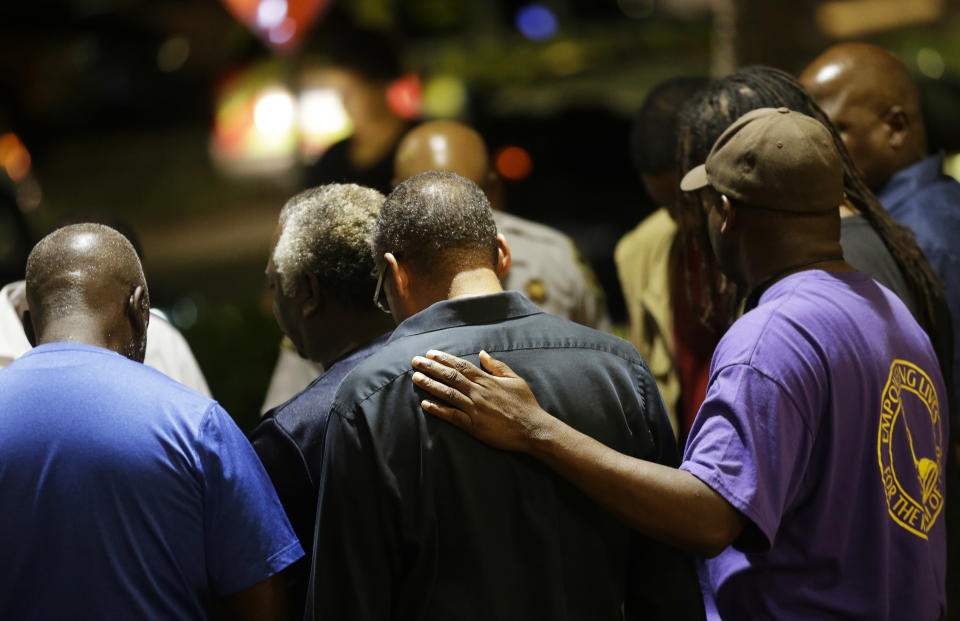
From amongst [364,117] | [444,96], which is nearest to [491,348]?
[364,117]

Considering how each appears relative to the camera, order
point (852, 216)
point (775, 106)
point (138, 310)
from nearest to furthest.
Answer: point (138, 310) → point (852, 216) → point (775, 106)

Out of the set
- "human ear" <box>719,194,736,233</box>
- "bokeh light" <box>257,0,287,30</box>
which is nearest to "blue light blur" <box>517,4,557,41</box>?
"bokeh light" <box>257,0,287,30</box>

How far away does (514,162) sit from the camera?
12.8 meters

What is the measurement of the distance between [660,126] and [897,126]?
1.00 m

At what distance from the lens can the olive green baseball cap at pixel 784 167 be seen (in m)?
2.98

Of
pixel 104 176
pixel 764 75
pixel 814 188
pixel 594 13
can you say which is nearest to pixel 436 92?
pixel 594 13

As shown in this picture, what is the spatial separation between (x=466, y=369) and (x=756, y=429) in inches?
28.5

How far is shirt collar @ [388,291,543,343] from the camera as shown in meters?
2.87

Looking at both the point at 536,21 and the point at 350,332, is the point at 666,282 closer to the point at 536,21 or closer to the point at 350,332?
the point at 350,332

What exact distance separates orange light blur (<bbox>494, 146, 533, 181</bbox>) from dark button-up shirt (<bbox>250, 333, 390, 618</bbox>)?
31.5ft

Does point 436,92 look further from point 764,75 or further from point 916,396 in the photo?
point 916,396

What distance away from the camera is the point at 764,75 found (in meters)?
4.09

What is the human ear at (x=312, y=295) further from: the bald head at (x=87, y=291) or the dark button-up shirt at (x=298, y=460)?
the bald head at (x=87, y=291)

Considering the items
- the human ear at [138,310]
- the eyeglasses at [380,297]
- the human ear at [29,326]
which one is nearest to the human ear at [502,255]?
the eyeglasses at [380,297]
